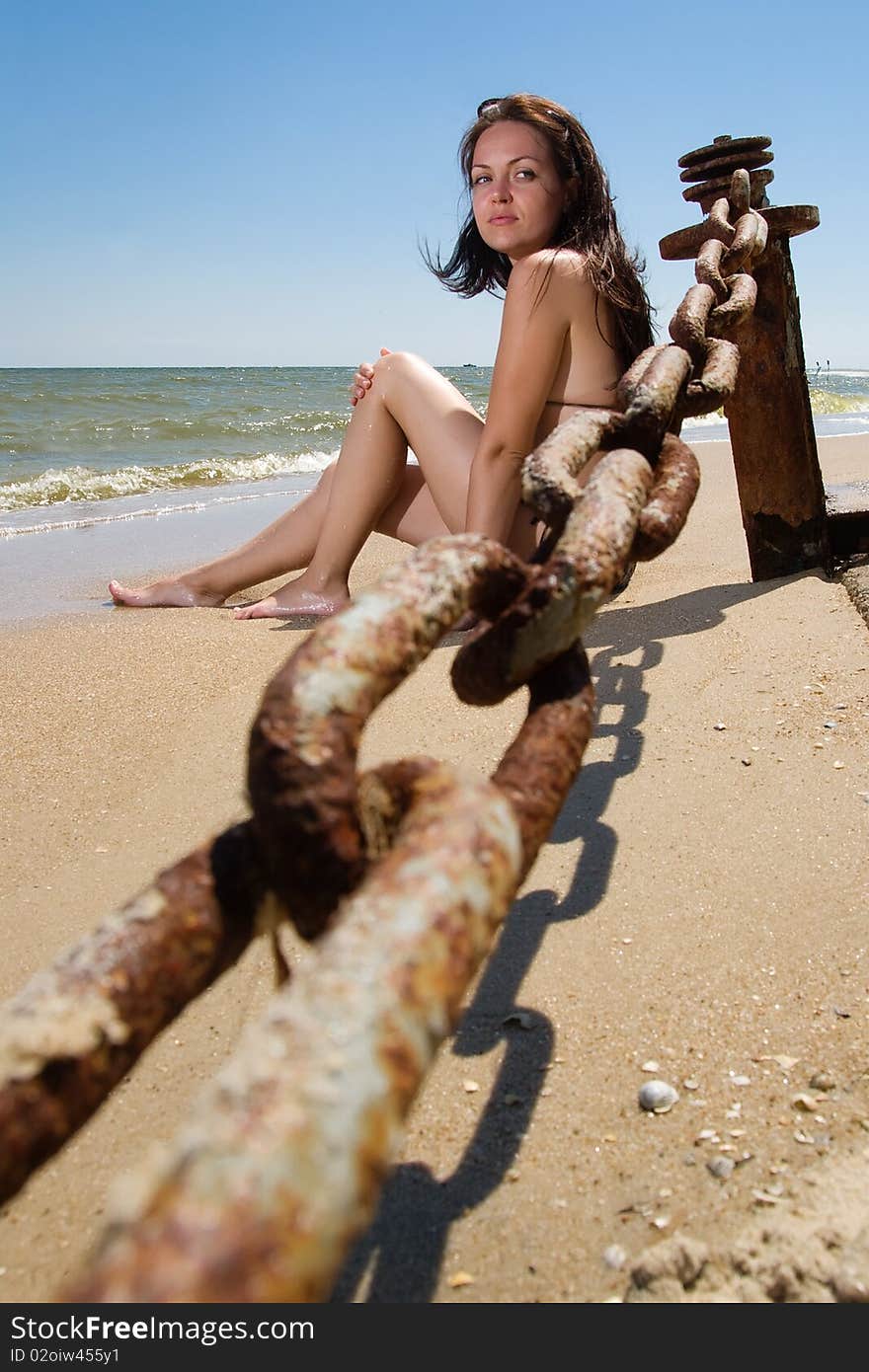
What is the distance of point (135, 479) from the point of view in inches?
453

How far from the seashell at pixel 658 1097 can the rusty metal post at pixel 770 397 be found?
8.39 ft

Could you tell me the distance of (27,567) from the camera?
6.45 m

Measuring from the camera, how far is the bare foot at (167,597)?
4.75 m

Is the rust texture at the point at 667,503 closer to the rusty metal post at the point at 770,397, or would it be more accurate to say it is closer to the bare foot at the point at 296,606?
the rusty metal post at the point at 770,397

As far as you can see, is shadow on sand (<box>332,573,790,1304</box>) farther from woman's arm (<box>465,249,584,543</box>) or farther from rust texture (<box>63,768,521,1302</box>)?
woman's arm (<box>465,249,584,543</box>)

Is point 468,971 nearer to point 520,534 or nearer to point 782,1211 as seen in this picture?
point 782,1211

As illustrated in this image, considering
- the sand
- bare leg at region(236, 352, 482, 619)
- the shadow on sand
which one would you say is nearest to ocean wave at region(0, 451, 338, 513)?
bare leg at region(236, 352, 482, 619)

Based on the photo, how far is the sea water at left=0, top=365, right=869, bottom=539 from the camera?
10.2m

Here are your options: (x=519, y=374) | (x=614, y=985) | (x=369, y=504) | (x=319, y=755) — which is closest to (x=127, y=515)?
(x=369, y=504)

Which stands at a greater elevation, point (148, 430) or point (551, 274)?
point (551, 274)

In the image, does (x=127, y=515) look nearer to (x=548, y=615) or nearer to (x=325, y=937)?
(x=548, y=615)

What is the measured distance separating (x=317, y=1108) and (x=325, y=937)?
90mm

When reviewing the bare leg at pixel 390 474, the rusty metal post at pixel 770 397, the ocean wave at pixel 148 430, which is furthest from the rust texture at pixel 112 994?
the ocean wave at pixel 148 430

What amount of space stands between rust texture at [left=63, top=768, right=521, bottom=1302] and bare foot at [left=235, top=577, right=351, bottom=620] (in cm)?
383
